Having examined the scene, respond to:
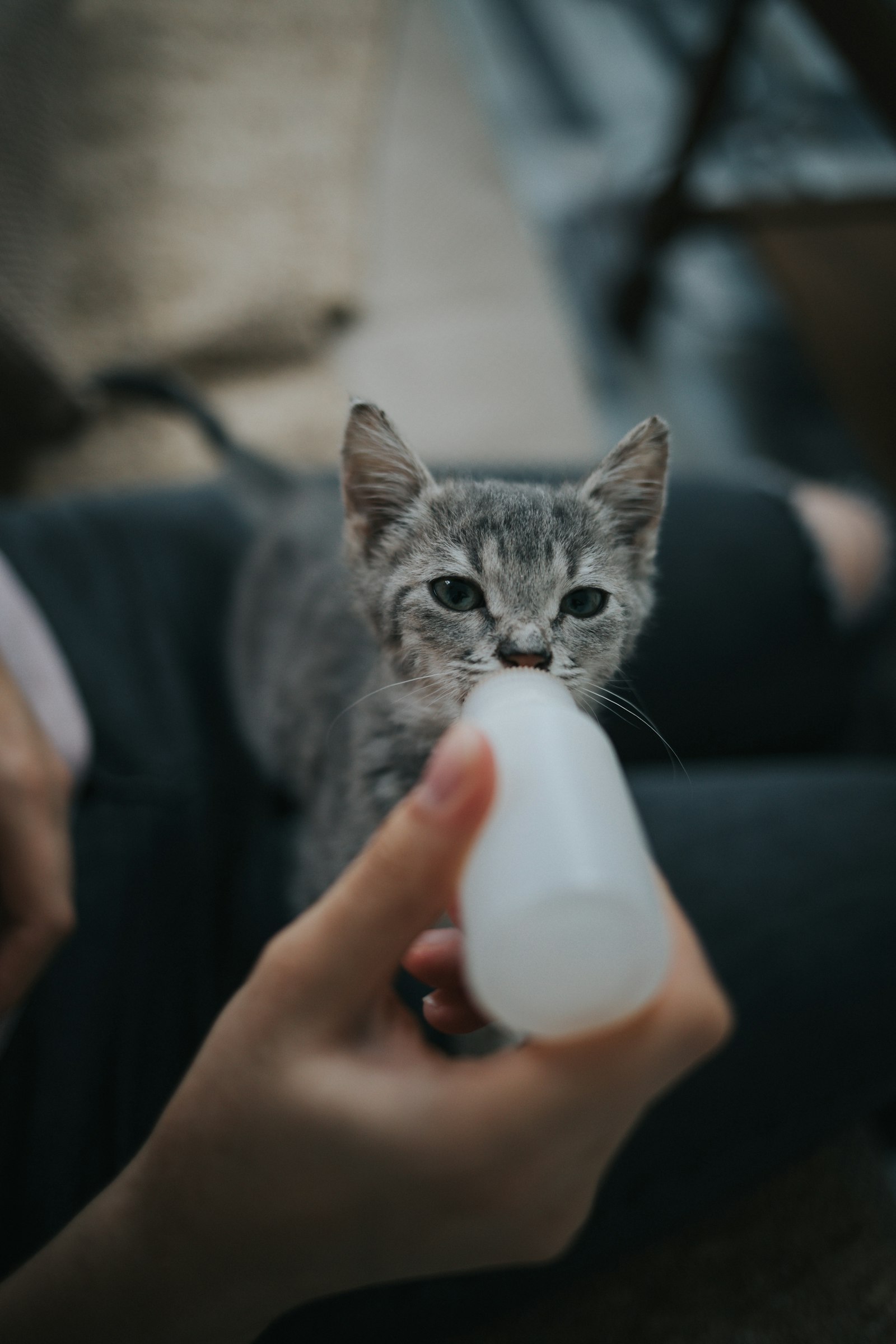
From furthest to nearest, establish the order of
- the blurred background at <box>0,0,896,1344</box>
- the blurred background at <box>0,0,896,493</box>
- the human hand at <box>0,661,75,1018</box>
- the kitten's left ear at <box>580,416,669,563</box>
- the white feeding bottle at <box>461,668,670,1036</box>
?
the blurred background at <box>0,0,896,493</box> → the blurred background at <box>0,0,896,1344</box> → the human hand at <box>0,661,75,1018</box> → the kitten's left ear at <box>580,416,669,563</box> → the white feeding bottle at <box>461,668,670,1036</box>

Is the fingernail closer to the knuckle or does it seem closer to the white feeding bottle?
the white feeding bottle

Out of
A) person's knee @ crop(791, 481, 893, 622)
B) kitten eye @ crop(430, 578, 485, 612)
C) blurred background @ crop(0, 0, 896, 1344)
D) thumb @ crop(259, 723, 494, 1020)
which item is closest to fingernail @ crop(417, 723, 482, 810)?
thumb @ crop(259, 723, 494, 1020)

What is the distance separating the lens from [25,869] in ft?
2.17

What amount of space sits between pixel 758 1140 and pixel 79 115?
140 cm

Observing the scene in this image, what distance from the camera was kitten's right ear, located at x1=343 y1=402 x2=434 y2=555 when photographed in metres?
0.43

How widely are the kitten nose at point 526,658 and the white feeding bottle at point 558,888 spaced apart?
0.05 m

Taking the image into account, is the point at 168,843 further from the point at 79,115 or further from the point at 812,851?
the point at 79,115

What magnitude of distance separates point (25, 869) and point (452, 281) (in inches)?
43.4

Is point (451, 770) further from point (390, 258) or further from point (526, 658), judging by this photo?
point (390, 258)

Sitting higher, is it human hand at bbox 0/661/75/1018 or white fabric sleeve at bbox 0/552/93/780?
white fabric sleeve at bbox 0/552/93/780

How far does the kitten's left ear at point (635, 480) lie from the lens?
0.42m

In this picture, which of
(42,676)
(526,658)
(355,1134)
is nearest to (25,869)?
(42,676)

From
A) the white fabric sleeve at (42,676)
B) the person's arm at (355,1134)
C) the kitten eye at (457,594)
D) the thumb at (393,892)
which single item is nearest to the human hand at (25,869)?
the white fabric sleeve at (42,676)

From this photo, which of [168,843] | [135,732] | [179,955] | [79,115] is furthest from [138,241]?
[179,955]
